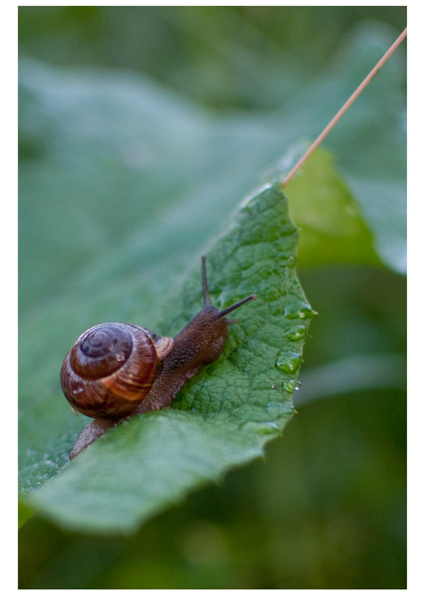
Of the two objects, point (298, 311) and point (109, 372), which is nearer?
Answer: point (298, 311)

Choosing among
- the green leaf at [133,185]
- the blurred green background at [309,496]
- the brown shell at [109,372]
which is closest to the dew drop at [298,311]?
the brown shell at [109,372]

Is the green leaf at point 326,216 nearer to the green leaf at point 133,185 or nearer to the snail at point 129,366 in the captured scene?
the green leaf at point 133,185

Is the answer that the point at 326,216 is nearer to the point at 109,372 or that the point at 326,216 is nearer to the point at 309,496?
the point at 109,372

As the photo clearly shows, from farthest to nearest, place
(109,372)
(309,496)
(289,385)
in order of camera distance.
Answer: (309,496)
(109,372)
(289,385)

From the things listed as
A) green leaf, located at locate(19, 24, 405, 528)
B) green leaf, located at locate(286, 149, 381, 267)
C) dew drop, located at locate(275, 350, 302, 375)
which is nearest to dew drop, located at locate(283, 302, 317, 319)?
dew drop, located at locate(275, 350, 302, 375)

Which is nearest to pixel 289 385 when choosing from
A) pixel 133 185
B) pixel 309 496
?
pixel 309 496

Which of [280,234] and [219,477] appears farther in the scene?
[280,234]

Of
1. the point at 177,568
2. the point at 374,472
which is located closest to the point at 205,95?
the point at 374,472
